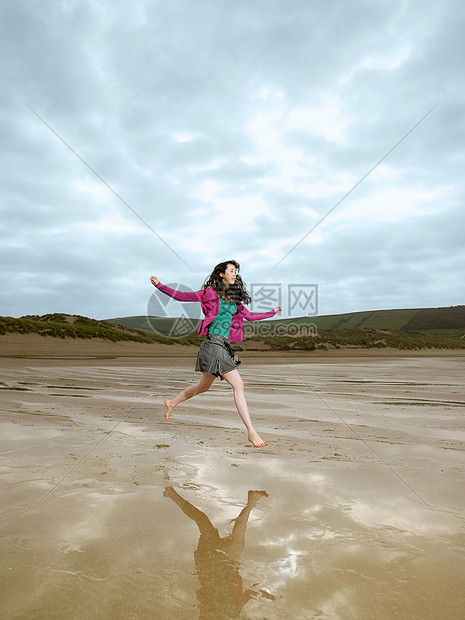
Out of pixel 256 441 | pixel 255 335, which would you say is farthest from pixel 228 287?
pixel 255 335

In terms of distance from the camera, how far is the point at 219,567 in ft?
7.09

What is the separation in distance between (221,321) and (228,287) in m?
0.47

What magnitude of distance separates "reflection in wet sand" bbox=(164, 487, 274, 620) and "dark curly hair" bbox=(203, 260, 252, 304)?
114 inches

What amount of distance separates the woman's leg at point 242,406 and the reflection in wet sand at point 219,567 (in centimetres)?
166

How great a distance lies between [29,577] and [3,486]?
1.51 metres

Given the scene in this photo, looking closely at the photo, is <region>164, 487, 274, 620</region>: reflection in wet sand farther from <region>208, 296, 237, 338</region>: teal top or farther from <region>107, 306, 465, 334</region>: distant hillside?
<region>107, 306, 465, 334</region>: distant hillside

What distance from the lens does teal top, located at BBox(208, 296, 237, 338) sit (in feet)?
17.2

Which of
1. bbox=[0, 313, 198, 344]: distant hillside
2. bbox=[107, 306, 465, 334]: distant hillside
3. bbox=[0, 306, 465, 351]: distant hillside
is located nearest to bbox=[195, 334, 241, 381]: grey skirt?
bbox=[0, 313, 198, 344]: distant hillside

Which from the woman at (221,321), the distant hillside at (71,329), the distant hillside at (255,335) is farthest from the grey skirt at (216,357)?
the distant hillside at (255,335)

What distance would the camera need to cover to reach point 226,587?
2.00 m

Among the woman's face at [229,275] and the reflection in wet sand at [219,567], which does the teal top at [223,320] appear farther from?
Answer: the reflection in wet sand at [219,567]

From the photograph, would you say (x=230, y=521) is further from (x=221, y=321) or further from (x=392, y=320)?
(x=392, y=320)

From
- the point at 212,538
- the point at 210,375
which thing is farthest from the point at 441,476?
the point at 210,375

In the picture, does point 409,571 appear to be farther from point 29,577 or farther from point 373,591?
point 29,577
